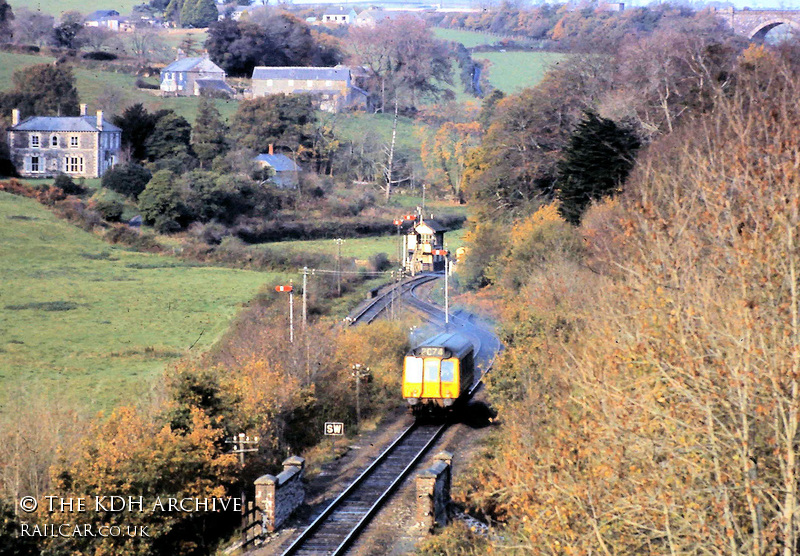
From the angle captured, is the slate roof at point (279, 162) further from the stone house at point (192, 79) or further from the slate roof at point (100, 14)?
the slate roof at point (100, 14)

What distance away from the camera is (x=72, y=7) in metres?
193

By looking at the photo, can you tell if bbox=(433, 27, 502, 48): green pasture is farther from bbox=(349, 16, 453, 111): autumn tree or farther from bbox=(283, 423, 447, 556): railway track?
bbox=(283, 423, 447, 556): railway track

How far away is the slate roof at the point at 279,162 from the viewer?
8781cm

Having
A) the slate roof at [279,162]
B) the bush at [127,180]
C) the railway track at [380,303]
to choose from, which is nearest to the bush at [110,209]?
the bush at [127,180]

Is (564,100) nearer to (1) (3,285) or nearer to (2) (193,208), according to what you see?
(2) (193,208)

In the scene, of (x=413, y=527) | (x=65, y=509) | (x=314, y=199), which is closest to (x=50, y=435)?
(x=65, y=509)

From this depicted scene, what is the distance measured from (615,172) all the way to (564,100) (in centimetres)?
1646

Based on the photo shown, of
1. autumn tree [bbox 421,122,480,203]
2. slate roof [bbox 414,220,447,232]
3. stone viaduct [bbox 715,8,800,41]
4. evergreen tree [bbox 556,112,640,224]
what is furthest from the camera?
stone viaduct [bbox 715,8,800,41]

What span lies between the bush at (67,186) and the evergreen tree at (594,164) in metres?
41.1

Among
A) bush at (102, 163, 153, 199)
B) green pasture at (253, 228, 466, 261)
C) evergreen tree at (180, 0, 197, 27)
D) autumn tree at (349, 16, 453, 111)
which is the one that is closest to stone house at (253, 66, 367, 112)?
autumn tree at (349, 16, 453, 111)

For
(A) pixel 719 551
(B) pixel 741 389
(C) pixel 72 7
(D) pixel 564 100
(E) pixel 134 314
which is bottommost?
(E) pixel 134 314

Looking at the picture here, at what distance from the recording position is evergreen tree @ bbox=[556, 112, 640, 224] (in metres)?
42.8

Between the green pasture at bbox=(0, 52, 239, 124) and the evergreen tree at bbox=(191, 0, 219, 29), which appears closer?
the green pasture at bbox=(0, 52, 239, 124)

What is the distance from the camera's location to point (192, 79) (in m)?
118
